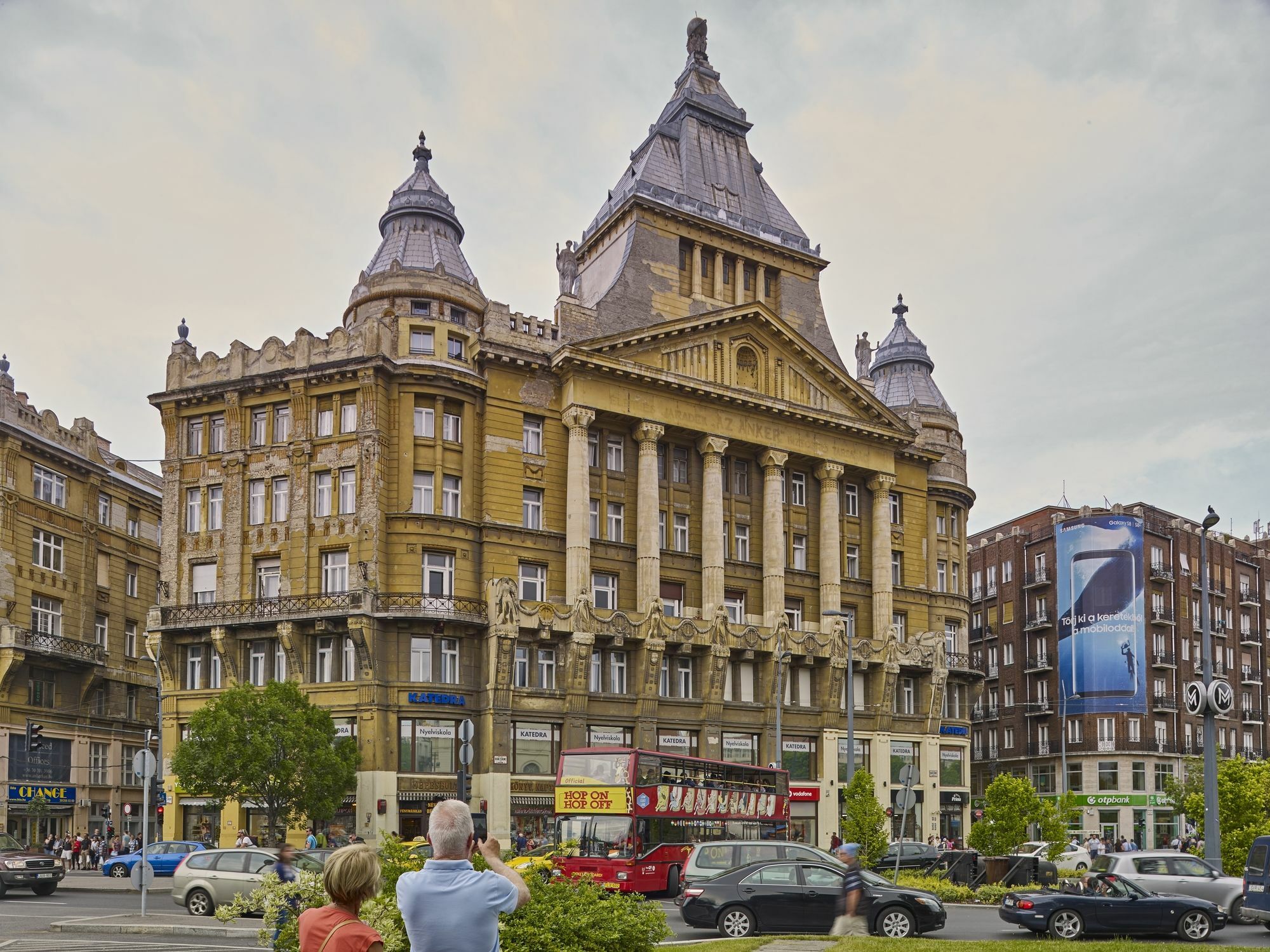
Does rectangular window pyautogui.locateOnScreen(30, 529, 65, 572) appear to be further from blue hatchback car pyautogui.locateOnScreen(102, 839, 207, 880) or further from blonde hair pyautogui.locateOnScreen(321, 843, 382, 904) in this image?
blonde hair pyautogui.locateOnScreen(321, 843, 382, 904)

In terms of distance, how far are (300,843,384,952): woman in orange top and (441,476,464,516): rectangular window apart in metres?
47.9

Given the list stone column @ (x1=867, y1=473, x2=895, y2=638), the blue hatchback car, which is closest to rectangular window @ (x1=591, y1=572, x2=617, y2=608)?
stone column @ (x1=867, y1=473, x2=895, y2=638)

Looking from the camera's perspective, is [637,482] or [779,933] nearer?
[779,933]

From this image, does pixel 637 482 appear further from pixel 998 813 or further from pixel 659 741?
pixel 998 813

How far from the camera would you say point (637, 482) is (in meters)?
59.1

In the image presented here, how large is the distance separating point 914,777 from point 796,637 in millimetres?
24361

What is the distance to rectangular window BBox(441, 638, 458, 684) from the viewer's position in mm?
53281

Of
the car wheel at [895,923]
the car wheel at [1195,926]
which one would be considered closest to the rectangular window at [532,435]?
the car wheel at [895,923]

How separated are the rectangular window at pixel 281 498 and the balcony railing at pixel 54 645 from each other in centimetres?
1314

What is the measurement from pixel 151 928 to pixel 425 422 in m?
31.3

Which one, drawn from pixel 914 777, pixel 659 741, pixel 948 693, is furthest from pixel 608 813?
pixel 948 693

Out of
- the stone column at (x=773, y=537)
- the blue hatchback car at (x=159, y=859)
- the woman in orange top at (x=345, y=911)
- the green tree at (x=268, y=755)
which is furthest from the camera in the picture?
the stone column at (x=773, y=537)

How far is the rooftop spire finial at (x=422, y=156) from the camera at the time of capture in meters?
65.0

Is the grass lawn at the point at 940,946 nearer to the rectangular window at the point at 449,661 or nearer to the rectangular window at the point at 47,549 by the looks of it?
the rectangular window at the point at 449,661
